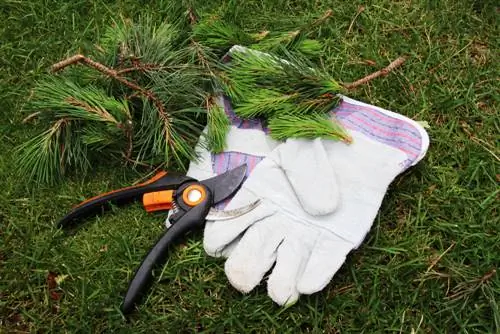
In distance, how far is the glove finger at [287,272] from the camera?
1.48 metres

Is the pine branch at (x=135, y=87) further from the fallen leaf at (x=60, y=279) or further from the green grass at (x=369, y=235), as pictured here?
the fallen leaf at (x=60, y=279)

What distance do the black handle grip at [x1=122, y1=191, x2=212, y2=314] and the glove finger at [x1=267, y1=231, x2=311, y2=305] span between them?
0.24 metres

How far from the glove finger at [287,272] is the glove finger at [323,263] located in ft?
0.06

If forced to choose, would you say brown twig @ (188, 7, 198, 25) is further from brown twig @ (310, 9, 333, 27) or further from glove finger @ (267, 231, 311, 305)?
glove finger @ (267, 231, 311, 305)

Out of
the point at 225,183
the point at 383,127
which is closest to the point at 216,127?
the point at 225,183

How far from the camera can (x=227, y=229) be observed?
1543 mm

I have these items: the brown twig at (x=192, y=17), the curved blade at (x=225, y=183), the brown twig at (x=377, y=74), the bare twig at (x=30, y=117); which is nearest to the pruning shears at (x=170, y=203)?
the curved blade at (x=225, y=183)

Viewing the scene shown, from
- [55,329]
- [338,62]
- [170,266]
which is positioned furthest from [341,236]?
[55,329]

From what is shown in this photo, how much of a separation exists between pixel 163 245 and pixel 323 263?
0.44 m

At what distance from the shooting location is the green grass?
154 cm

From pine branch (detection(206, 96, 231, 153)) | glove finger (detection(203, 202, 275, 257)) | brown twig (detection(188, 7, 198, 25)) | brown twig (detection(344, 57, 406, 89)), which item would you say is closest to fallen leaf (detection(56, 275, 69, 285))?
glove finger (detection(203, 202, 275, 257))

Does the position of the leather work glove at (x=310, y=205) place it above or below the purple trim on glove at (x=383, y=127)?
below

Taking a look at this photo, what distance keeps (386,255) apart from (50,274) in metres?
0.97

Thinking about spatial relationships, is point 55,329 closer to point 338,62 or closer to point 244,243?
point 244,243
